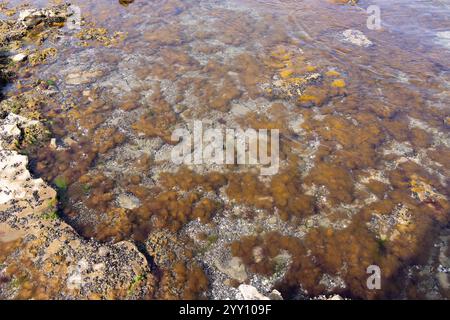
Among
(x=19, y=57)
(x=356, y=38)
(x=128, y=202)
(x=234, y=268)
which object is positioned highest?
(x=19, y=57)

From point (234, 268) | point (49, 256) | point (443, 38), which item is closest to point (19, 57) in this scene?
point (49, 256)

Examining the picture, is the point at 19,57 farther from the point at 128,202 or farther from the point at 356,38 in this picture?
the point at 356,38

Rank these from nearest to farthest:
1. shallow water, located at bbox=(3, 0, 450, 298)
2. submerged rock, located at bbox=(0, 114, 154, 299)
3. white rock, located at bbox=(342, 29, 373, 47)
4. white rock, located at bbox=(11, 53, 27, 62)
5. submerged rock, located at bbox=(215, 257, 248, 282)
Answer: submerged rock, located at bbox=(0, 114, 154, 299), submerged rock, located at bbox=(215, 257, 248, 282), shallow water, located at bbox=(3, 0, 450, 298), white rock, located at bbox=(11, 53, 27, 62), white rock, located at bbox=(342, 29, 373, 47)

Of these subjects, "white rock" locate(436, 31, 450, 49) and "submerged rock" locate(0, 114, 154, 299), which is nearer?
"submerged rock" locate(0, 114, 154, 299)

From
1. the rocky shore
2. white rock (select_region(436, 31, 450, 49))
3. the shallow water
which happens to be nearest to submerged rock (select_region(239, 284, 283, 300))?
the shallow water

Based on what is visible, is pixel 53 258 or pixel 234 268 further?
pixel 234 268

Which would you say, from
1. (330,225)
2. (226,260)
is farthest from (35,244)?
(330,225)

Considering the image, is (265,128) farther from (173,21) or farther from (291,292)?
(173,21)

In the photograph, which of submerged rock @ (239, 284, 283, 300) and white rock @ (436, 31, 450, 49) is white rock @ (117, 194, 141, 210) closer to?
submerged rock @ (239, 284, 283, 300)

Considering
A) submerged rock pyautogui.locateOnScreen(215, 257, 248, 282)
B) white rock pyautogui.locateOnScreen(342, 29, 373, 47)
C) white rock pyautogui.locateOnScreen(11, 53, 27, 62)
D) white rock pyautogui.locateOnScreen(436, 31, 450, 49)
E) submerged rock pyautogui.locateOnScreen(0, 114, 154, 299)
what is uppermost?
white rock pyautogui.locateOnScreen(11, 53, 27, 62)

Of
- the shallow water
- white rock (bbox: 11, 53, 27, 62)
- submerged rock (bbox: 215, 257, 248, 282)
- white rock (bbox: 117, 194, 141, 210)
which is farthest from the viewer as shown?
white rock (bbox: 11, 53, 27, 62)
